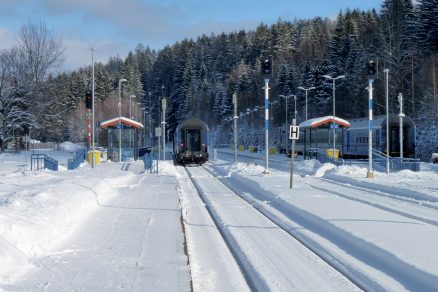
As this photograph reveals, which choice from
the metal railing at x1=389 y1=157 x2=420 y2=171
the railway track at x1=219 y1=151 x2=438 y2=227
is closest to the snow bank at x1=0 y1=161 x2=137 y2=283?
the railway track at x1=219 y1=151 x2=438 y2=227

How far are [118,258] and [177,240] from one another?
1930mm

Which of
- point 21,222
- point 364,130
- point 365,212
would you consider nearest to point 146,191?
point 365,212

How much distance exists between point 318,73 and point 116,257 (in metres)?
86.9

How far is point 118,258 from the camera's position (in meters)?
9.05

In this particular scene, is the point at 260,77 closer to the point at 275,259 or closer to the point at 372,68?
the point at 372,68

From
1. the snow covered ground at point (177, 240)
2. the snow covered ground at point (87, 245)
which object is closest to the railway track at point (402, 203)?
the snow covered ground at point (177, 240)

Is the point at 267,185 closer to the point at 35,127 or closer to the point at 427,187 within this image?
the point at 427,187

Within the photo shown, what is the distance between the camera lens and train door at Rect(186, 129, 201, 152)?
157 feet

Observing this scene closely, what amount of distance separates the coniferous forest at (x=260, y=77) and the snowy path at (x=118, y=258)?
58.5 feet

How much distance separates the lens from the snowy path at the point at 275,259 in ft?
24.8

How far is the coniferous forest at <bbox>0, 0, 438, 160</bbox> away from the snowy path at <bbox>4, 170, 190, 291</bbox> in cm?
1782

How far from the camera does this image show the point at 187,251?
32.1 feet

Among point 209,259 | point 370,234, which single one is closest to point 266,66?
point 370,234

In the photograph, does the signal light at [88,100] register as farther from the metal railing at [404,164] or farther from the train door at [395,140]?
the train door at [395,140]
